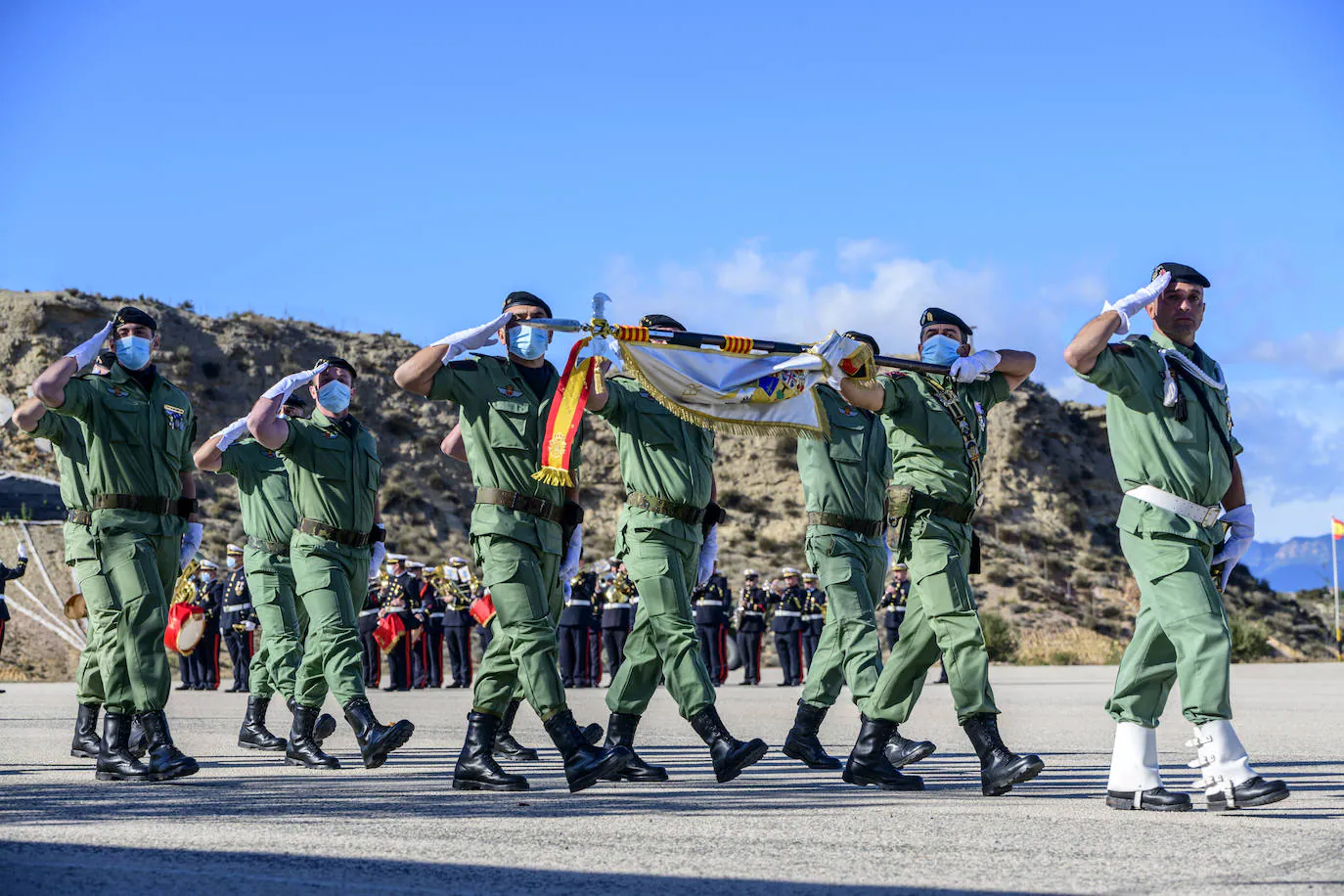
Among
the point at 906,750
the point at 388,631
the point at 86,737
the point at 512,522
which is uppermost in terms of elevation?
the point at 512,522

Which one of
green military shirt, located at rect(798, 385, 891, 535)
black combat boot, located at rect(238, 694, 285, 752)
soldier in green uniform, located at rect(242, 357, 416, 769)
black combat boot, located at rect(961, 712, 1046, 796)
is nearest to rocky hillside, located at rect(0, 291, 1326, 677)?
black combat boot, located at rect(238, 694, 285, 752)

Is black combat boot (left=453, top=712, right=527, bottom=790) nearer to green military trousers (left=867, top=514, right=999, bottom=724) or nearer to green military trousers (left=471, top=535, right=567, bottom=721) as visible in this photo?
green military trousers (left=471, top=535, right=567, bottom=721)

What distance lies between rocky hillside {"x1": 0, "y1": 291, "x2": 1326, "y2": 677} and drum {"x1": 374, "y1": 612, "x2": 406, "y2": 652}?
864 inches

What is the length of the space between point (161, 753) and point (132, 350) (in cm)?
216

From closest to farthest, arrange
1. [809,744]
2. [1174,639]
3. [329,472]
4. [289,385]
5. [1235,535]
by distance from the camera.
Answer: [1174,639], [1235,535], [289,385], [809,744], [329,472]

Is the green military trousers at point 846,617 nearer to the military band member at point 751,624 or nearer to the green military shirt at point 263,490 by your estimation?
the green military shirt at point 263,490

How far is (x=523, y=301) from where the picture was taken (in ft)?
26.2

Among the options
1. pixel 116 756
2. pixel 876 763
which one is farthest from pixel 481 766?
pixel 116 756

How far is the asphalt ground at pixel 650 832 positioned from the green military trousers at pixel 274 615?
2.28ft

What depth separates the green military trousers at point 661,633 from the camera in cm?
813

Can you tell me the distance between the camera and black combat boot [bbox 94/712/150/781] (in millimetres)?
8195

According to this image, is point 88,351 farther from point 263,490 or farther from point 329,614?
point 263,490

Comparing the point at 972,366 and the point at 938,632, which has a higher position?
the point at 972,366

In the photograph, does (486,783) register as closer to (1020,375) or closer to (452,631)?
(1020,375)
